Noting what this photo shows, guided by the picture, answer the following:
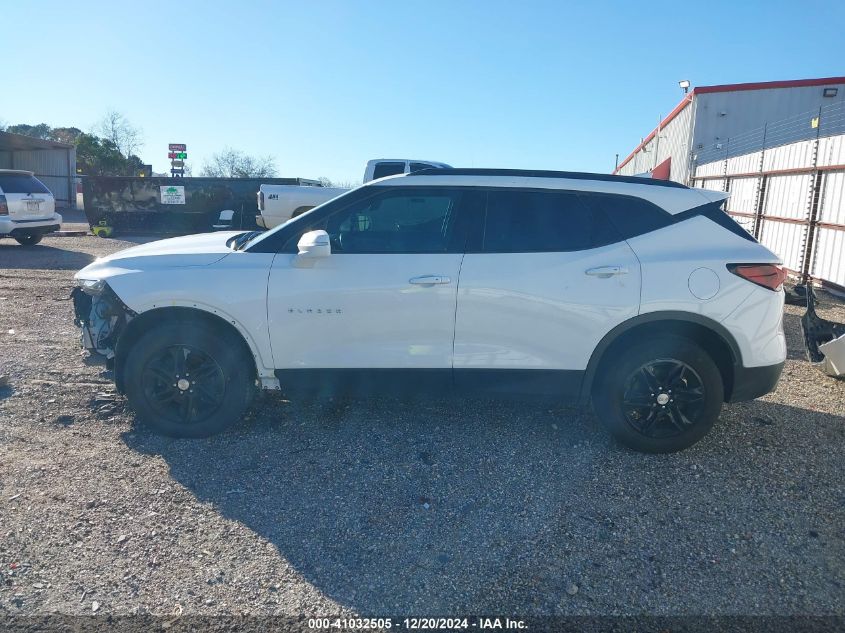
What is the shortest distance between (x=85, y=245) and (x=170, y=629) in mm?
A: 16729

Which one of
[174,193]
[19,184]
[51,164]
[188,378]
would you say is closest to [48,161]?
[51,164]

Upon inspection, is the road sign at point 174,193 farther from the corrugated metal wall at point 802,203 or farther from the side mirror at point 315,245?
the side mirror at point 315,245

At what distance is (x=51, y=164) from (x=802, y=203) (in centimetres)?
4058

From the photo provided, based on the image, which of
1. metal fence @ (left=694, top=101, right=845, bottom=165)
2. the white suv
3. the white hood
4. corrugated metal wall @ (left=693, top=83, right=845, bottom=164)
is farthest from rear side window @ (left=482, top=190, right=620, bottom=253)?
corrugated metal wall @ (left=693, top=83, right=845, bottom=164)

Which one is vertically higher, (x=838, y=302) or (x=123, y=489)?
(x=838, y=302)

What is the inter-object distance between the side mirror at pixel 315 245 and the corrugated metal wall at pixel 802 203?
928 cm

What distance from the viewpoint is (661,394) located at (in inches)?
167

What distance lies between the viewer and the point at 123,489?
3.80m

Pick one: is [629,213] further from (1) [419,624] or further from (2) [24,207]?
(2) [24,207]

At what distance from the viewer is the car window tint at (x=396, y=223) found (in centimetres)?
436

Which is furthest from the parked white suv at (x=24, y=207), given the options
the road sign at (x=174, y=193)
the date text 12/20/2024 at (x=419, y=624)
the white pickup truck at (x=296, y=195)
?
the date text 12/20/2024 at (x=419, y=624)

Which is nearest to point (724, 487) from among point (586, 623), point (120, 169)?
point (586, 623)

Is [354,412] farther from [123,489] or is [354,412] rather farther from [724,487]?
[724,487]

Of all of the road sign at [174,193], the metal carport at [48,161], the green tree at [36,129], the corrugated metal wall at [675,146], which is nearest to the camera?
the road sign at [174,193]
